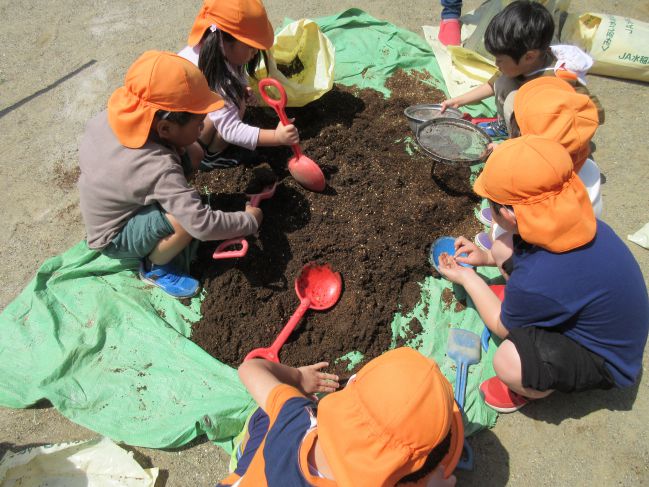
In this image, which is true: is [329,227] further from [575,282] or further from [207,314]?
[575,282]

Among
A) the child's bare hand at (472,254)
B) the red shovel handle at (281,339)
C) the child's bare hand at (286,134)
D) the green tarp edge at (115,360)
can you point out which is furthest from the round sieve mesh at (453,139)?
the green tarp edge at (115,360)

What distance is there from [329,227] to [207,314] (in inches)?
31.4

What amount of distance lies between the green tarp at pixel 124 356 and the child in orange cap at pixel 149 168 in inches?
11.3

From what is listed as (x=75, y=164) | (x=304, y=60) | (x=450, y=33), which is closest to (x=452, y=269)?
(x=304, y=60)

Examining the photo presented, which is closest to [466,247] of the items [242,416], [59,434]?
[242,416]

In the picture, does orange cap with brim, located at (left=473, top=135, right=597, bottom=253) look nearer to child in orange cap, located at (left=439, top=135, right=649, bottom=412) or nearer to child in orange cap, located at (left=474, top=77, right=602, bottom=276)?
child in orange cap, located at (left=439, top=135, right=649, bottom=412)

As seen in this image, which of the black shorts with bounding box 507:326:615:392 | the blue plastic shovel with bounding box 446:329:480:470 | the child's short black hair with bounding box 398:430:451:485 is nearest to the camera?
the child's short black hair with bounding box 398:430:451:485

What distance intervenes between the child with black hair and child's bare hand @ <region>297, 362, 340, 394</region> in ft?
5.89

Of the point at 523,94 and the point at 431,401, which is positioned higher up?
the point at 523,94

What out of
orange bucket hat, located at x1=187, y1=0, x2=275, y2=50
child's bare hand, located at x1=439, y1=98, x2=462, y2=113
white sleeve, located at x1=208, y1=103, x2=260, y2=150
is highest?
orange bucket hat, located at x1=187, y1=0, x2=275, y2=50

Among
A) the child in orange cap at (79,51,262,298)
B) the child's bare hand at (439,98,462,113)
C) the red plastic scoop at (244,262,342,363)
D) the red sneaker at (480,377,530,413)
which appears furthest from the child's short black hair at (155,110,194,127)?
the red sneaker at (480,377,530,413)

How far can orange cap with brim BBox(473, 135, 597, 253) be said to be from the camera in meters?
1.49

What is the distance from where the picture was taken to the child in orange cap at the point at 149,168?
1809mm

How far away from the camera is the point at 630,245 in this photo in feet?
8.52
